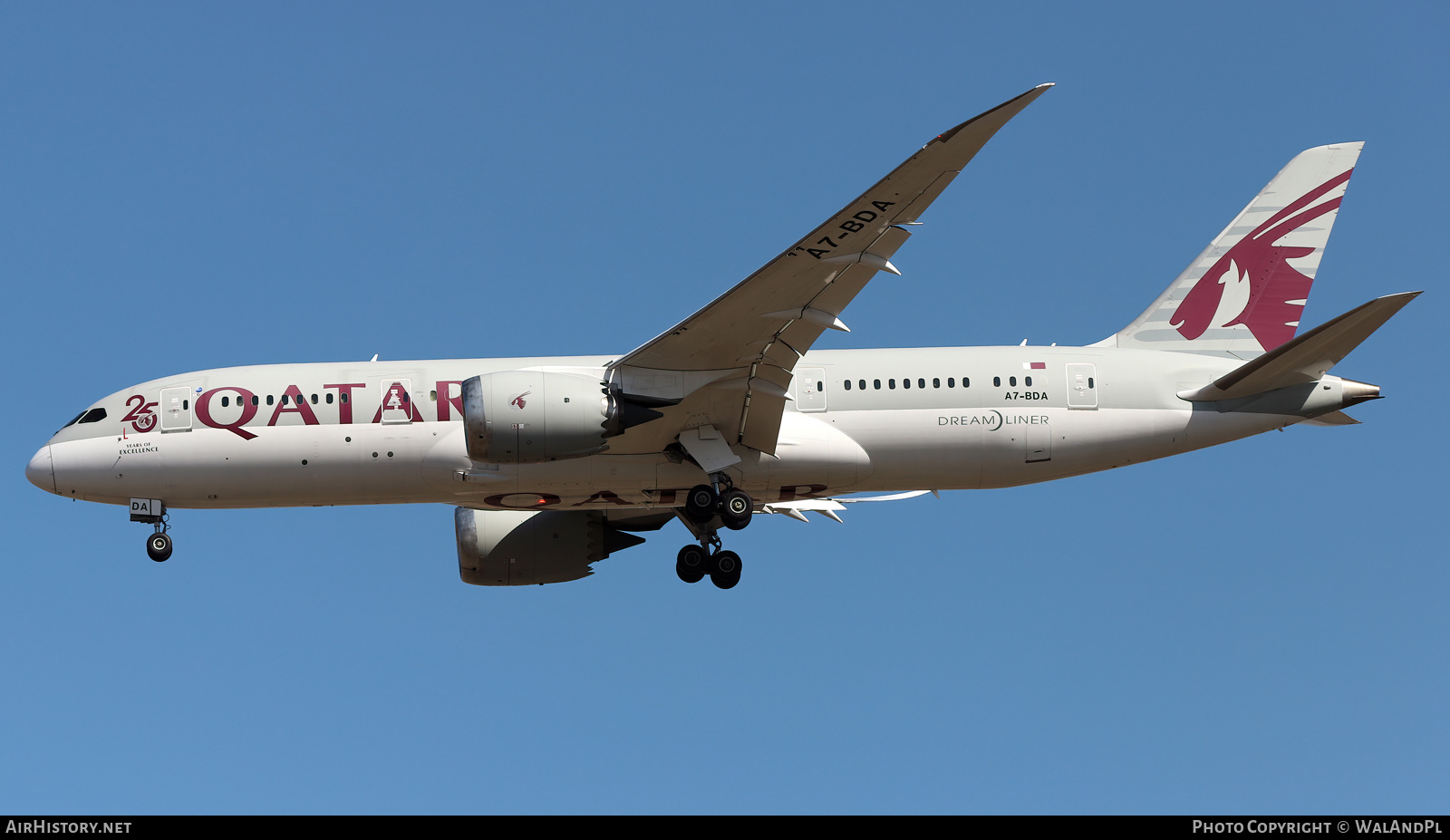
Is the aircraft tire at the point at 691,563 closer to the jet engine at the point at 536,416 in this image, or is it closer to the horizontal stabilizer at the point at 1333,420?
the jet engine at the point at 536,416

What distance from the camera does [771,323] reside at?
79.3 ft

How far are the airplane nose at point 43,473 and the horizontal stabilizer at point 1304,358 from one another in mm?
20404

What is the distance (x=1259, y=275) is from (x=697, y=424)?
1179cm

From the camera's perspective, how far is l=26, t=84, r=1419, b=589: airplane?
2514 cm

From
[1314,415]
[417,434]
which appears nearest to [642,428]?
[417,434]

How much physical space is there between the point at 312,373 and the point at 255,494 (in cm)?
235

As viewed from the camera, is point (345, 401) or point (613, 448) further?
point (345, 401)

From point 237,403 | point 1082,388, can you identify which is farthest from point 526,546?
point 1082,388

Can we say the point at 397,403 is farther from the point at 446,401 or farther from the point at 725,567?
the point at 725,567

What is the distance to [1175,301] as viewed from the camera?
2906 cm

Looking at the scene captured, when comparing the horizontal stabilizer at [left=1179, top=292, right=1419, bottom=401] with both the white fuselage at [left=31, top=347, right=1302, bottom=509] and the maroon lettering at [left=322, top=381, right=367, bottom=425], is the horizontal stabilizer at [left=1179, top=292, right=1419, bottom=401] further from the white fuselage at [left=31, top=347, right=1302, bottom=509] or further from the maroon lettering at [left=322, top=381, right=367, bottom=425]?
the maroon lettering at [left=322, top=381, right=367, bottom=425]

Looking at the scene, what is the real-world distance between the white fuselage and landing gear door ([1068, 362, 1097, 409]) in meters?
0.03
